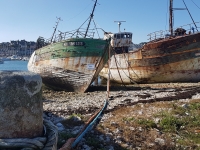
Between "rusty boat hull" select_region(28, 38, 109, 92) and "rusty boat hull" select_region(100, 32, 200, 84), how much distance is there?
2.38 meters

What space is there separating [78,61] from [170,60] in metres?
7.10

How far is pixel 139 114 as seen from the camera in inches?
259

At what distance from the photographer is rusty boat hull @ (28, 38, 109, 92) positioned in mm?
14555

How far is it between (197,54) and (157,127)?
1295 centimetres

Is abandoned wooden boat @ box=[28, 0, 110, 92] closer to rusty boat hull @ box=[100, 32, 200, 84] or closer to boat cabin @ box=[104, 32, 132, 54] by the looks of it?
rusty boat hull @ box=[100, 32, 200, 84]

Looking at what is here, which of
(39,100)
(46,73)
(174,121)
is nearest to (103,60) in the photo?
(46,73)

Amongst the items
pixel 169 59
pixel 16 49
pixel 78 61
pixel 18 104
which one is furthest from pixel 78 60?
pixel 16 49

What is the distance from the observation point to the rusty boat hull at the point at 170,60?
54.5 ft

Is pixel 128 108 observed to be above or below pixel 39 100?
below

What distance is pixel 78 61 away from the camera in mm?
14797

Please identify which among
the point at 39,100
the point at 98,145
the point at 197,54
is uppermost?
the point at 197,54

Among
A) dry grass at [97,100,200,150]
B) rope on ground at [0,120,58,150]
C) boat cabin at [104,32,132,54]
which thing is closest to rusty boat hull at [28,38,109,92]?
dry grass at [97,100,200,150]

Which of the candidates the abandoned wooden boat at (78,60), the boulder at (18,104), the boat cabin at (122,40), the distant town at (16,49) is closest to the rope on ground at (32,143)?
the boulder at (18,104)

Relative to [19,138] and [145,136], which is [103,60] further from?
[19,138]
